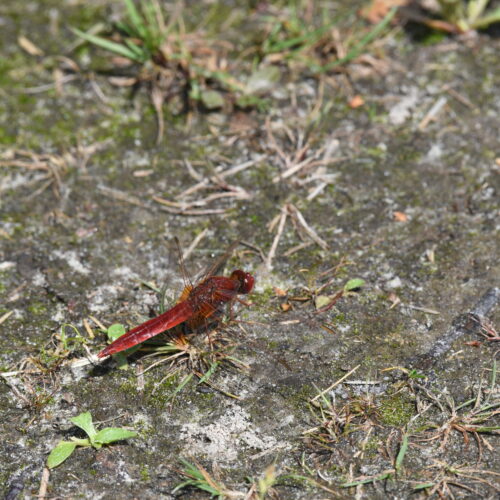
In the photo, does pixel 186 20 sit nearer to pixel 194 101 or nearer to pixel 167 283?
pixel 194 101

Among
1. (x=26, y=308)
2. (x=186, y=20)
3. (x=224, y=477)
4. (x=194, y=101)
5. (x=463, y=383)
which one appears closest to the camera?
(x=224, y=477)

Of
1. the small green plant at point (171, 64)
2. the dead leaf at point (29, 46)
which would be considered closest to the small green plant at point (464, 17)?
the small green plant at point (171, 64)

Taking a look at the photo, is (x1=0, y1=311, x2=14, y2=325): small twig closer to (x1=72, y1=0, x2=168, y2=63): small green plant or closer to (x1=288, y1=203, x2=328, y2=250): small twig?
(x1=288, y1=203, x2=328, y2=250): small twig

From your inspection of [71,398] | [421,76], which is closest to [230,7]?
[421,76]

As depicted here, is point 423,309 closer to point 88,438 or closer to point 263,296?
point 263,296

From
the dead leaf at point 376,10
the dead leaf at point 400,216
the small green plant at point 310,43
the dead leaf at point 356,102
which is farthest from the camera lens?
the dead leaf at point 376,10

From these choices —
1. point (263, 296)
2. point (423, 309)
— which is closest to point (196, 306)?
point (263, 296)

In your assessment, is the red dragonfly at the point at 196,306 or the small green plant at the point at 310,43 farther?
the small green plant at the point at 310,43

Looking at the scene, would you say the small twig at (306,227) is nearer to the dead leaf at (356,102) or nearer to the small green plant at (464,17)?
the dead leaf at (356,102)
